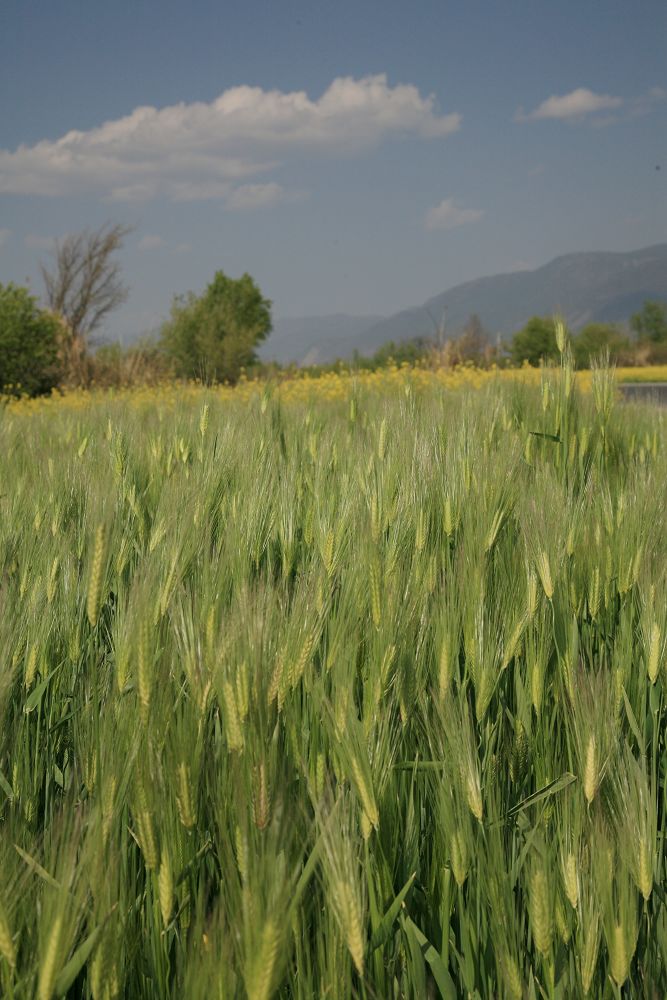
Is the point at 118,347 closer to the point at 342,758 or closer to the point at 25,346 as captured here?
the point at 25,346

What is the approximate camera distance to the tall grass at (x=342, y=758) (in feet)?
2.14

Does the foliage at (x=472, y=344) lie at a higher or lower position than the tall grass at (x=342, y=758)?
higher

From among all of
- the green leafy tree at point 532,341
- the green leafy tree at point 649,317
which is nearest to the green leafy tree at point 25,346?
the green leafy tree at point 532,341

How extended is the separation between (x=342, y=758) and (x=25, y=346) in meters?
15.9

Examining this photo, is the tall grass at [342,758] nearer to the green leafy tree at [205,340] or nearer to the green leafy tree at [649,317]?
the green leafy tree at [205,340]

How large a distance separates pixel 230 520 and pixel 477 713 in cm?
52

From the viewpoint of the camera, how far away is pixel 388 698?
966 millimetres

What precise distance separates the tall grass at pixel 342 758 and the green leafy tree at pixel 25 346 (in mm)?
14984

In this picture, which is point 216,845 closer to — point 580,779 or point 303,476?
point 580,779

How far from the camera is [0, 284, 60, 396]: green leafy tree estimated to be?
50.0ft

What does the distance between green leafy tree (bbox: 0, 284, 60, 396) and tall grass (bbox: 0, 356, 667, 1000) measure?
15.0m

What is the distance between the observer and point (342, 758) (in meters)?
0.75

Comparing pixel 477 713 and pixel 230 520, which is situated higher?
pixel 230 520

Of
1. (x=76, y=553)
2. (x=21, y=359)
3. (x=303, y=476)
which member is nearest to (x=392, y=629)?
(x=76, y=553)
